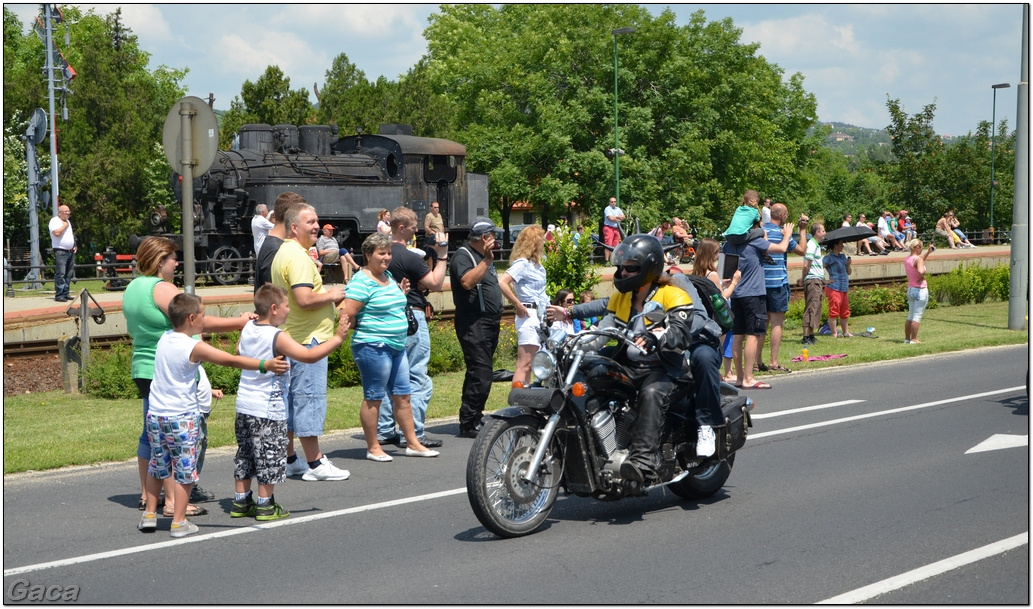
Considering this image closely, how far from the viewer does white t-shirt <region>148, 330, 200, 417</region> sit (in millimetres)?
6645

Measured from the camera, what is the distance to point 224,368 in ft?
43.5

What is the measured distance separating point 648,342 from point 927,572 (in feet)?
6.52

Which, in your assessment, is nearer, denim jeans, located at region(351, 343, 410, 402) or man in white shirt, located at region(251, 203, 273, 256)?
denim jeans, located at region(351, 343, 410, 402)

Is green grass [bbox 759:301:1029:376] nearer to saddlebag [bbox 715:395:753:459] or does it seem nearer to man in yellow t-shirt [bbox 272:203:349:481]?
saddlebag [bbox 715:395:753:459]

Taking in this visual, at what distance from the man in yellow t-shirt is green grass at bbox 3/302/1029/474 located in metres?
1.87

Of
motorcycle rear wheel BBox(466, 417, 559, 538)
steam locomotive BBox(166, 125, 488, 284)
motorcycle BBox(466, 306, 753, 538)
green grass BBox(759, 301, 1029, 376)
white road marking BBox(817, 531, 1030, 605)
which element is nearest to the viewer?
white road marking BBox(817, 531, 1030, 605)

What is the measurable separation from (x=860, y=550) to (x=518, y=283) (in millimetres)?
5085

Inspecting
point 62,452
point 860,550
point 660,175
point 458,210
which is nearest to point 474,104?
point 660,175

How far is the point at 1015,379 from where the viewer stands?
538 inches

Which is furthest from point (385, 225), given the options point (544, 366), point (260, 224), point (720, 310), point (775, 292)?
point (260, 224)

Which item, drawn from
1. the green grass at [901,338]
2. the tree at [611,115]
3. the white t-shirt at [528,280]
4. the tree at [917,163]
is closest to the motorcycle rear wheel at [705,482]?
the white t-shirt at [528,280]

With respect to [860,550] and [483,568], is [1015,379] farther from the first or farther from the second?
[483,568]

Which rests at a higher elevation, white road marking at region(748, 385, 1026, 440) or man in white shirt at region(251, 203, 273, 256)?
man in white shirt at region(251, 203, 273, 256)

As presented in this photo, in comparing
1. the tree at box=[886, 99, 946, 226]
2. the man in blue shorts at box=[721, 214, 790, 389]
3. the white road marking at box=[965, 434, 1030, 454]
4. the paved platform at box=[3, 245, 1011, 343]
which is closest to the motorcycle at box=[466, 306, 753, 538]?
the white road marking at box=[965, 434, 1030, 454]
